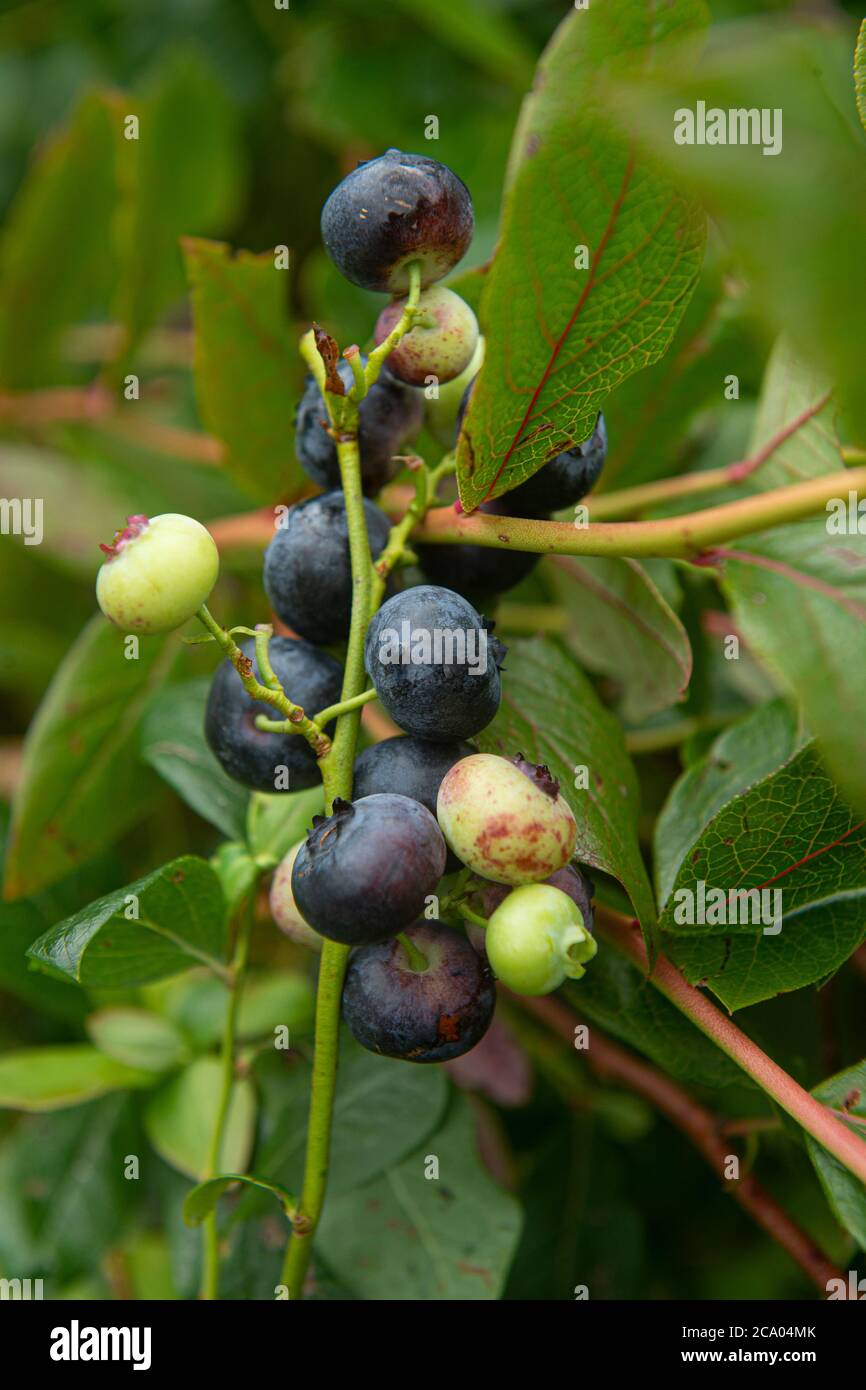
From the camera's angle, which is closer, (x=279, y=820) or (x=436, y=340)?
(x=436, y=340)

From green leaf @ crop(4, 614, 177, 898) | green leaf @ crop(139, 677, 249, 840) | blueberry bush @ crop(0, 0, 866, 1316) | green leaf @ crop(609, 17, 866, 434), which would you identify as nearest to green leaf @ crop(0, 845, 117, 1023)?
blueberry bush @ crop(0, 0, 866, 1316)

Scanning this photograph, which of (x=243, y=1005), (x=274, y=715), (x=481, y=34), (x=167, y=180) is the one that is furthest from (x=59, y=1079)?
(x=481, y=34)

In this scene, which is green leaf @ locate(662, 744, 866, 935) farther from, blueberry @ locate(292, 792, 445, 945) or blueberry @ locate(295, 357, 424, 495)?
blueberry @ locate(295, 357, 424, 495)

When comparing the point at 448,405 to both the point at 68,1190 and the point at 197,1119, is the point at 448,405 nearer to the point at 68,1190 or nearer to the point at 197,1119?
the point at 197,1119

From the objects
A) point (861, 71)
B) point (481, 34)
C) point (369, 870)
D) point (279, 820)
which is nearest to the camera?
point (369, 870)

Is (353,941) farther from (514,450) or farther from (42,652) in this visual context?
(42,652)

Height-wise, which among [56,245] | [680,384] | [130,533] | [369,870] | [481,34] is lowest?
[369,870]
